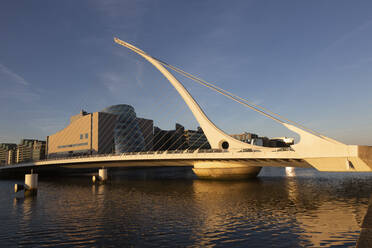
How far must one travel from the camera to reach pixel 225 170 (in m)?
43.8

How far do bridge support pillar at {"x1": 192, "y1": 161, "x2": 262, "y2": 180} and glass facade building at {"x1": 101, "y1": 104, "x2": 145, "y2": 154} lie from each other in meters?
76.2

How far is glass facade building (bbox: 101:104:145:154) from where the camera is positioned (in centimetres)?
11600

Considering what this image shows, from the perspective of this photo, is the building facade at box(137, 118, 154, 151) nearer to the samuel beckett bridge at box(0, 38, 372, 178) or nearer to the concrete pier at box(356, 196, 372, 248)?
the samuel beckett bridge at box(0, 38, 372, 178)

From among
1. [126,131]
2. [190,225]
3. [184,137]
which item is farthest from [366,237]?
[184,137]

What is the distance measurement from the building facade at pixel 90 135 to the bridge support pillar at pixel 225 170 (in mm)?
70821

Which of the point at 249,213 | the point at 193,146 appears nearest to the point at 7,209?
the point at 249,213

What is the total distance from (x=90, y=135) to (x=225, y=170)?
3112 inches

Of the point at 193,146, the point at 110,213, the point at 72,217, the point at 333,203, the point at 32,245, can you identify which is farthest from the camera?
the point at 193,146

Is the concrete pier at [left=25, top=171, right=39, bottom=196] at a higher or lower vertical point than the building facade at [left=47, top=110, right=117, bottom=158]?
lower

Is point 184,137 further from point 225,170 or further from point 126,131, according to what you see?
point 225,170

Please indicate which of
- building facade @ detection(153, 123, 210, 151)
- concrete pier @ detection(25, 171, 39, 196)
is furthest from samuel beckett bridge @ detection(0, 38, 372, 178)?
building facade @ detection(153, 123, 210, 151)

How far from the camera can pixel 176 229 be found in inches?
542

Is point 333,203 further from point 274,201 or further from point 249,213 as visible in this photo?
point 249,213

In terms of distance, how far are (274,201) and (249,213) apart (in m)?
6.48
